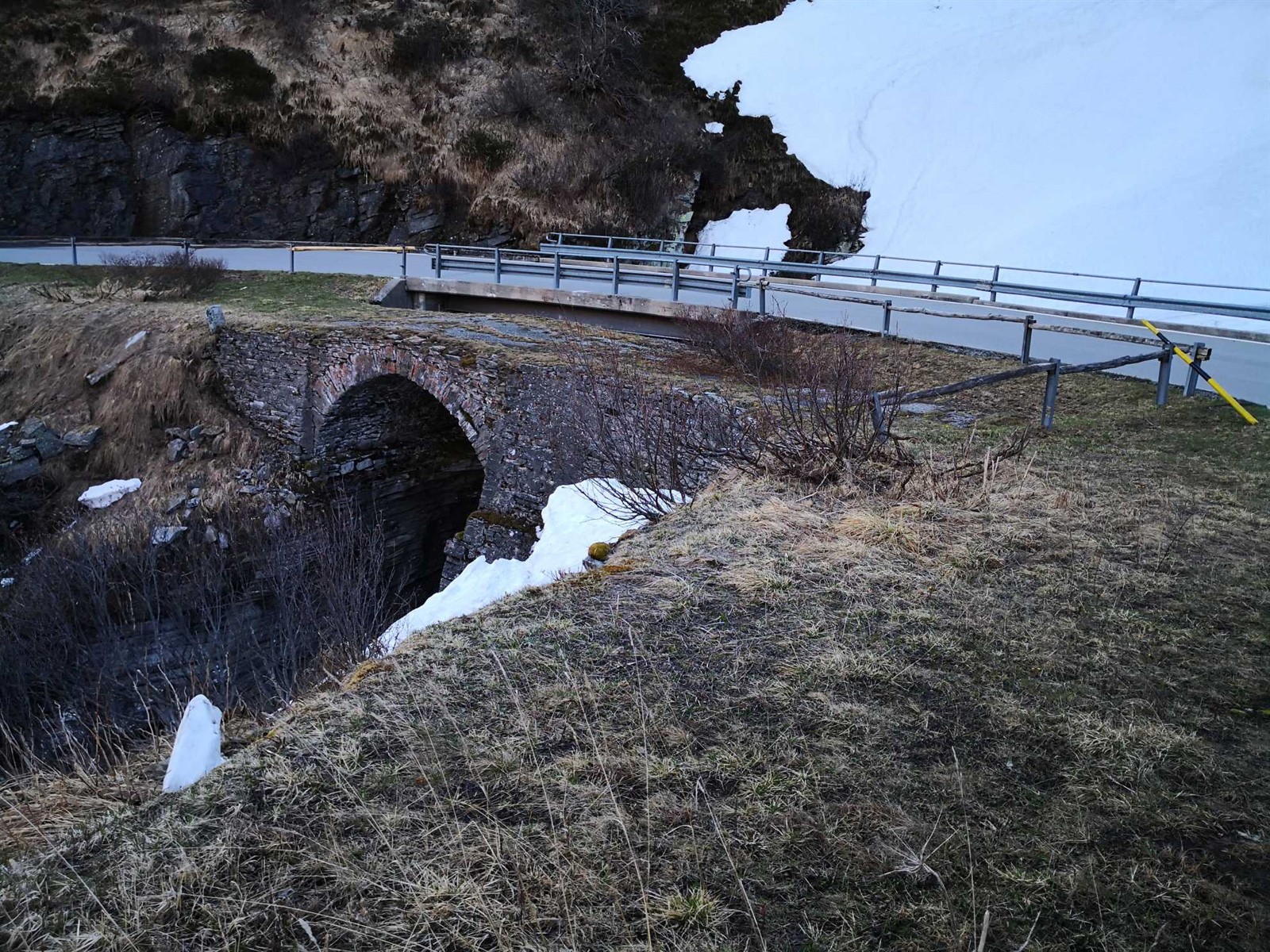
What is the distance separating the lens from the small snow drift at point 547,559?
8119mm

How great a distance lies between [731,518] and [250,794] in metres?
3.55

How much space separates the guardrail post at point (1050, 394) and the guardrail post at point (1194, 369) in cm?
178

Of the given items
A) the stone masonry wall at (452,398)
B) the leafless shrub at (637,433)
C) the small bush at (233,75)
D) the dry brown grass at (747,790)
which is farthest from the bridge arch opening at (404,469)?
the small bush at (233,75)

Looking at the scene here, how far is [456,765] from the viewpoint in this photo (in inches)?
114

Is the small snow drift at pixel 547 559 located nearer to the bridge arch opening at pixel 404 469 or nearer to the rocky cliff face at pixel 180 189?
the bridge arch opening at pixel 404 469

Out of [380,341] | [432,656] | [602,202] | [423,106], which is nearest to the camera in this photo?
[432,656]

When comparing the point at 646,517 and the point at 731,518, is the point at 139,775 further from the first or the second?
the point at 646,517

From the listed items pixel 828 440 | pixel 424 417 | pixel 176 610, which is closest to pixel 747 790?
pixel 828 440

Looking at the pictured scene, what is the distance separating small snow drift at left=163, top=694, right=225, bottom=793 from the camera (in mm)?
3127

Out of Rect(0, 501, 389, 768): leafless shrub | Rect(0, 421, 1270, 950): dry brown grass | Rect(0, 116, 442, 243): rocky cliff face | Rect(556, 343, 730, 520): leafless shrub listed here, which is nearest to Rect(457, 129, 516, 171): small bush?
Rect(0, 116, 442, 243): rocky cliff face

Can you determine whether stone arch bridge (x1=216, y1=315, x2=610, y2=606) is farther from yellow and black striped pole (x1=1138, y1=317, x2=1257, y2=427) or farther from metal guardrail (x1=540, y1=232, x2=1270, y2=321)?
yellow and black striped pole (x1=1138, y1=317, x2=1257, y2=427)

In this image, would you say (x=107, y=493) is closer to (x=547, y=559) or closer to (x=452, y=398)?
(x=452, y=398)

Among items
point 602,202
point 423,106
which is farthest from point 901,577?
point 423,106

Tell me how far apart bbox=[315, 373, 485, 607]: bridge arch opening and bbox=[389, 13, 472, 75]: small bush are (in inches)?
885
